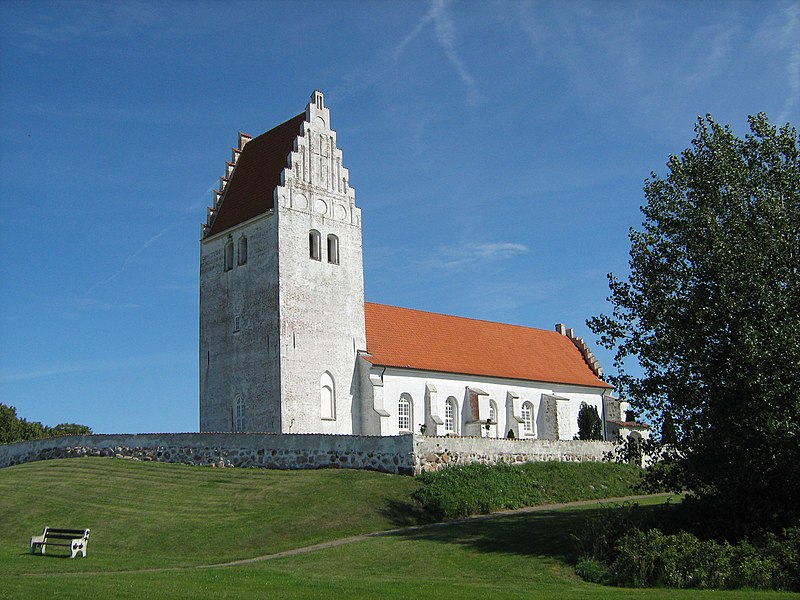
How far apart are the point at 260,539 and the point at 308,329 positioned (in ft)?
55.7

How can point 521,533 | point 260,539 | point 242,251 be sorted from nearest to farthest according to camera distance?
point 521,533 < point 260,539 < point 242,251

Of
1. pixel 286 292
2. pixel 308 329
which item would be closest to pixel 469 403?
pixel 308 329

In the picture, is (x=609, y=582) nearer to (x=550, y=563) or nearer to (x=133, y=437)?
(x=550, y=563)

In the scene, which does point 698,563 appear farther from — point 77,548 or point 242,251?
point 242,251

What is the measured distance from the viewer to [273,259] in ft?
131

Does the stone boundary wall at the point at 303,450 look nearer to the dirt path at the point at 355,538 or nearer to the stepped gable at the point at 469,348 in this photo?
the dirt path at the point at 355,538

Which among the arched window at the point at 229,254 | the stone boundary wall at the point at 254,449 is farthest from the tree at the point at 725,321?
the arched window at the point at 229,254

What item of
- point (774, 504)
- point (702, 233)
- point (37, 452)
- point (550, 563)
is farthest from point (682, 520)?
point (37, 452)

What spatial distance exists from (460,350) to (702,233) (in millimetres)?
25277

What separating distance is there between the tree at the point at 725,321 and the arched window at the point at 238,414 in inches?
810

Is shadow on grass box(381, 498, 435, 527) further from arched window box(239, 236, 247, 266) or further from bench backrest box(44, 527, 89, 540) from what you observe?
arched window box(239, 236, 247, 266)

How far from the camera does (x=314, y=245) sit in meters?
42.0

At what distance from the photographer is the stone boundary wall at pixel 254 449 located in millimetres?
31859

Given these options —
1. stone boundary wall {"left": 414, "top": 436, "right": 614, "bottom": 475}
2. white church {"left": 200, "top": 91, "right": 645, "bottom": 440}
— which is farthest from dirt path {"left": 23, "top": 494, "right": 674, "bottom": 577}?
white church {"left": 200, "top": 91, "right": 645, "bottom": 440}
